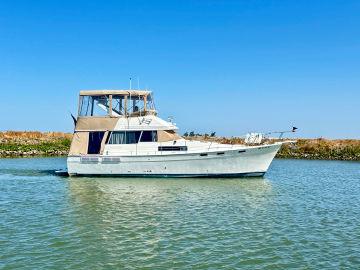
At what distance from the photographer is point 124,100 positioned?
33.0 metres

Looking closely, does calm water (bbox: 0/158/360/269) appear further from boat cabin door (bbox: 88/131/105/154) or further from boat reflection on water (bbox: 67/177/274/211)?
boat cabin door (bbox: 88/131/105/154)

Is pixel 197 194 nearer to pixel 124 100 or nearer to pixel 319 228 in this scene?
pixel 319 228

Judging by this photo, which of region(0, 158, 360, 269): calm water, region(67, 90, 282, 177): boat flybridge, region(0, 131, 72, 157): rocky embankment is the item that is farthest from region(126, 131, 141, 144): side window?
region(0, 131, 72, 157): rocky embankment

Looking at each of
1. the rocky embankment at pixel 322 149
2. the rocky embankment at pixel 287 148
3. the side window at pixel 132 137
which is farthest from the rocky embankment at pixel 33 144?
the side window at pixel 132 137

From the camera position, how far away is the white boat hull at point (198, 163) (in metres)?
A: 30.4

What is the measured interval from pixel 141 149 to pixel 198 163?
453 cm

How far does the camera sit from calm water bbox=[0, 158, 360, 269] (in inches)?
472

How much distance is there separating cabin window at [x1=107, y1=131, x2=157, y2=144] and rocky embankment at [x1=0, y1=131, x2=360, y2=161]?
19.9m

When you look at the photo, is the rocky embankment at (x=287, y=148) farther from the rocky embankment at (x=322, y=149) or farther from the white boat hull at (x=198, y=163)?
the white boat hull at (x=198, y=163)

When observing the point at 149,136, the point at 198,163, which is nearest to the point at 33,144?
the point at 149,136

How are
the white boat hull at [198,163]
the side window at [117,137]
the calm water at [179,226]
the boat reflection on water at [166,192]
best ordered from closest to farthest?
1. the calm water at [179,226]
2. the boat reflection on water at [166,192]
3. the white boat hull at [198,163]
4. the side window at [117,137]

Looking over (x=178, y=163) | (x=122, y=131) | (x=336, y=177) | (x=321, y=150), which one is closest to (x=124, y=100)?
(x=122, y=131)

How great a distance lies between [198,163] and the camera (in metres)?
30.6

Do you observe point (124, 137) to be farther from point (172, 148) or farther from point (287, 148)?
point (287, 148)
